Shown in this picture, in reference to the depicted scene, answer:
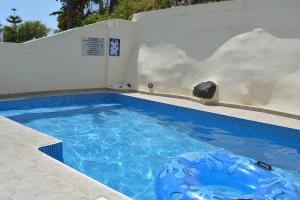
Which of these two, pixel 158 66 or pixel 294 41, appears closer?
pixel 294 41

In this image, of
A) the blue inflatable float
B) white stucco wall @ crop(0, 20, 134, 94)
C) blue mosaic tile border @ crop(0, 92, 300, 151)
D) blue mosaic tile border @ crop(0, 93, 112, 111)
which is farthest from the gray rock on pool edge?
the blue inflatable float

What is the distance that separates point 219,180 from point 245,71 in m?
4.68

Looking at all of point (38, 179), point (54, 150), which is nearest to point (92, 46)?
point (54, 150)

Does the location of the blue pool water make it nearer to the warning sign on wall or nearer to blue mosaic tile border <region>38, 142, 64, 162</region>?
blue mosaic tile border <region>38, 142, 64, 162</region>

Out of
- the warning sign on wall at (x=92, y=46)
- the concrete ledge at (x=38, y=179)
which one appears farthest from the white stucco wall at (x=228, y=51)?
the concrete ledge at (x=38, y=179)

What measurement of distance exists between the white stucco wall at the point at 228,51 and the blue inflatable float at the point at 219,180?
3946 mm

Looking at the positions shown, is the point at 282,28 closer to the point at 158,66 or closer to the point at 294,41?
the point at 294,41

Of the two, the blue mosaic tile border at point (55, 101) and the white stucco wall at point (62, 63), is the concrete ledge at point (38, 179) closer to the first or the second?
the blue mosaic tile border at point (55, 101)

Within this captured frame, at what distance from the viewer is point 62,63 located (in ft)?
33.2

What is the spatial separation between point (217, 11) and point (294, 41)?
7.85 feet

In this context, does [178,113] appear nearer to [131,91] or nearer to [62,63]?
[131,91]

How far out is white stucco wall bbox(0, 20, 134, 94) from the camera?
9.19 meters

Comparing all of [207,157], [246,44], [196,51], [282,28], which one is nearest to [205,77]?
[196,51]

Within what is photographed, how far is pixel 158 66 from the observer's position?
34.0 ft
